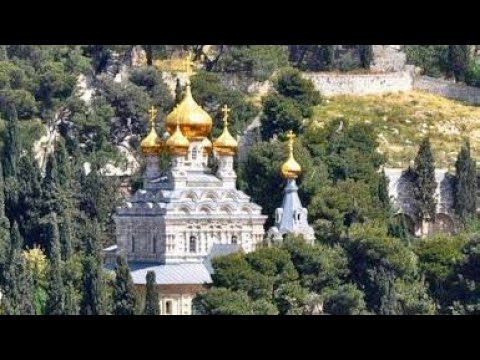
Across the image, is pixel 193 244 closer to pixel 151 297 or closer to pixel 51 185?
pixel 51 185

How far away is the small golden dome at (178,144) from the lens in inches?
1882

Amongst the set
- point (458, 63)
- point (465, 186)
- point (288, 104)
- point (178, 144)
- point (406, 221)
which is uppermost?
point (458, 63)

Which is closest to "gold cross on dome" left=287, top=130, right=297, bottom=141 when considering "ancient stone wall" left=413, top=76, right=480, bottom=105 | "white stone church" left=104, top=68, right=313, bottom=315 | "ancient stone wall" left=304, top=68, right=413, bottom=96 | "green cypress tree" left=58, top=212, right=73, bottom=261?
"white stone church" left=104, top=68, right=313, bottom=315

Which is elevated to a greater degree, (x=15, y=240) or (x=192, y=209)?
(x=192, y=209)

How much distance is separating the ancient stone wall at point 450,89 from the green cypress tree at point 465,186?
21.9ft

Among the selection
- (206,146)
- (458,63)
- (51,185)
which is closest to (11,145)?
(51,185)

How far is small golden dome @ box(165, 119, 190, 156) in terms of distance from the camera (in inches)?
1882

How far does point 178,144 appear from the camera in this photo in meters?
47.8

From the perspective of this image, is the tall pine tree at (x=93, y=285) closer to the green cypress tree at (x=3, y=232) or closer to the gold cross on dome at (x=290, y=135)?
the green cypress tree at (x=3, y=232)

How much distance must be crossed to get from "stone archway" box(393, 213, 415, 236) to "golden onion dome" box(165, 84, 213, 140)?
3621 mm

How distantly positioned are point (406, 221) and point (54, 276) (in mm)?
11229
